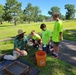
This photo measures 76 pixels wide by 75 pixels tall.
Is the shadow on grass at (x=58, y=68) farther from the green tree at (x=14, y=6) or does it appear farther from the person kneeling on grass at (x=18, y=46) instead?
→ the green tree at (x=14, y=6)

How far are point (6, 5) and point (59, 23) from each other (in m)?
43.6

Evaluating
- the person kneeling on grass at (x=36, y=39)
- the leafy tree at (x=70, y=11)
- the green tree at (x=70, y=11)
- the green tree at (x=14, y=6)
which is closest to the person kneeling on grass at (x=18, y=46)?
the person kneeling on grass at (x=36, y=39)

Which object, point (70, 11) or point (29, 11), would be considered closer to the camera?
point (29, 11)

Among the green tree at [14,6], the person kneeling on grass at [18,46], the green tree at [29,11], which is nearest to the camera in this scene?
the person kneeling on grass at [18,46]

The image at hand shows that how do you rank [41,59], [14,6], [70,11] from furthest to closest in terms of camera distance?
[70,11]
[14,6]
[41,59]

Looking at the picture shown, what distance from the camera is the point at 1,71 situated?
16.3 feet

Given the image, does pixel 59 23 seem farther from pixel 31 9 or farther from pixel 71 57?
pixel 31 9

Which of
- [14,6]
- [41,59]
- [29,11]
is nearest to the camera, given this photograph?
[41,59]

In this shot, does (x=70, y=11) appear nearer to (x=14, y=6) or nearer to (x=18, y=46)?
(x=14, y=6)

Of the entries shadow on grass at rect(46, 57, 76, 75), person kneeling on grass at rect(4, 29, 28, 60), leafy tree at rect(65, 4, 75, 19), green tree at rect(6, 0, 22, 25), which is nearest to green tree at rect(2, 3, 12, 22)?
green tree at rect(6, 0, 22, 25)

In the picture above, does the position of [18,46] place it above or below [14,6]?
below

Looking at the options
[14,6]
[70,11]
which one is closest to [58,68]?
[14,6]

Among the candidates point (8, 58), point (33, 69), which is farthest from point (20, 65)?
point (8, 58)

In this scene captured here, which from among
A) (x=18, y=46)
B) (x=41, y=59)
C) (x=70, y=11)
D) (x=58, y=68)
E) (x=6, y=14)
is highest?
(x=70, y=11)
